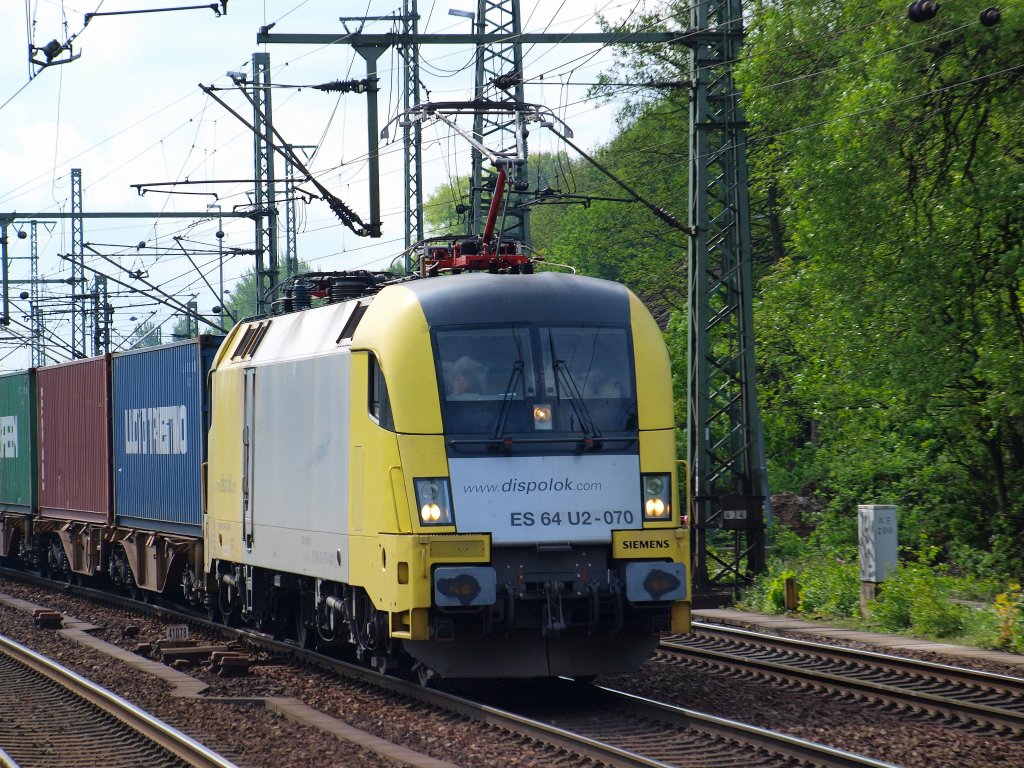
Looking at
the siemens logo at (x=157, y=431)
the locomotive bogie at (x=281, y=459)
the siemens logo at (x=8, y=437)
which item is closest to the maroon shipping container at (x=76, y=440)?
the siemens logo at (x=157, y=431)

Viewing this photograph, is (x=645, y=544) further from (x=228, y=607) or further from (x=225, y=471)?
(x=228, y=607)

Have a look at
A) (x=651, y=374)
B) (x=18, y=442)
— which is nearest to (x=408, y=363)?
(x=651, y=374)

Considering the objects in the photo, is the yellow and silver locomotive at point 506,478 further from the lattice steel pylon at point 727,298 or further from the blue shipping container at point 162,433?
the lattice steel pylon at point 727,298

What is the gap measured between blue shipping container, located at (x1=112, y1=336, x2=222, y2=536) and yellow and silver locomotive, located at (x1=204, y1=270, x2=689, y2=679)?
592 centimetres

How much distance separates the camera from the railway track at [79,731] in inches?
373

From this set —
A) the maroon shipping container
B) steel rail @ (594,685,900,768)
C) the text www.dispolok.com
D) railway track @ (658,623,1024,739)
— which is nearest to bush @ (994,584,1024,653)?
railway track @ (658,623,1024,739)

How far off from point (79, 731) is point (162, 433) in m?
8.79

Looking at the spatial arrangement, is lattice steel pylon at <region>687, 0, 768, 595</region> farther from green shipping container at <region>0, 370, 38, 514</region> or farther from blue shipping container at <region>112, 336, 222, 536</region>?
green shipping container at <region>0, 370, 38, 514</region>

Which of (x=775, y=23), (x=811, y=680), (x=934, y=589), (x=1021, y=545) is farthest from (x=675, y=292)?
(x=811, y=680)

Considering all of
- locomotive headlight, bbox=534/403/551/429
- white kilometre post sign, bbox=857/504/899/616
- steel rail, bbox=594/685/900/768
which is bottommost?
steel rail, bbox=594/685/900/768

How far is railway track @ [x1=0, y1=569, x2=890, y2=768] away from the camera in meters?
8.99

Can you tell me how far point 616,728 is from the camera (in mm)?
10305

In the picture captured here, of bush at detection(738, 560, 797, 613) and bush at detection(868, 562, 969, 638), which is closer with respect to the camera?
bush at detection(868, 562, 969, 638)

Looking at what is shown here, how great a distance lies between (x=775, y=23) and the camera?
2616 centimetres
